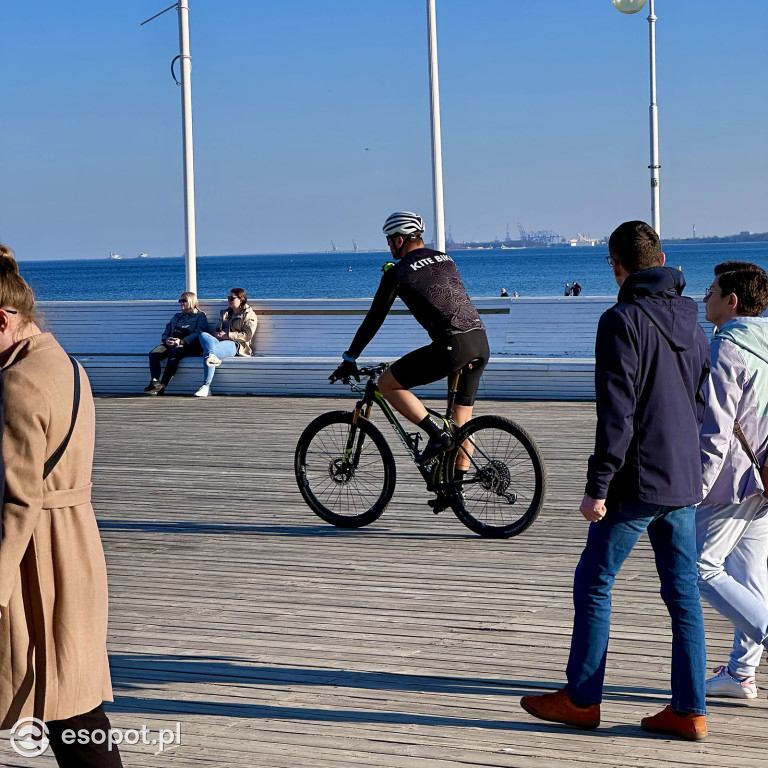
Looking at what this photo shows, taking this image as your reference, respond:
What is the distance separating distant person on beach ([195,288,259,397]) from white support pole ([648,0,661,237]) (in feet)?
36.3

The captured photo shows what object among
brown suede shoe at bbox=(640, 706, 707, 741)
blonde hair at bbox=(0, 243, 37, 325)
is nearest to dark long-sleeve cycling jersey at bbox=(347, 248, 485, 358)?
brown suede shoe at bbox=(640, 706, 707, 741)

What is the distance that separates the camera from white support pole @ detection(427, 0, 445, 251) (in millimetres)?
16359

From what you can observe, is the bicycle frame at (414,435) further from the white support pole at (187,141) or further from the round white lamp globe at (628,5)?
the round white lamp globe at (628,5)

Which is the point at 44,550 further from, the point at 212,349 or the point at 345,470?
the point at 212,349

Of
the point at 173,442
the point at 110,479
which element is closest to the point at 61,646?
the point at 110,479

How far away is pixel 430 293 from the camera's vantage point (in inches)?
274

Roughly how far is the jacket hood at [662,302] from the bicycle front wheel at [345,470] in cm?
354

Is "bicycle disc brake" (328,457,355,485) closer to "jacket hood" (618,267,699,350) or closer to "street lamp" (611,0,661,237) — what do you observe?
"jacket hood" (618,267,699,350)

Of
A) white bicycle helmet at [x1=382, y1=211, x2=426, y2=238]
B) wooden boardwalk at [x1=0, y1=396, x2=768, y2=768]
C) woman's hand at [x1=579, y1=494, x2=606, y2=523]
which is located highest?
white bicycle helmet at [x1=382, y1=211, x2=426, y2=238]

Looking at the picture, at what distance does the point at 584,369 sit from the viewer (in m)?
13.3

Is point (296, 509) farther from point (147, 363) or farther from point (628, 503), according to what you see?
point (147, 363)

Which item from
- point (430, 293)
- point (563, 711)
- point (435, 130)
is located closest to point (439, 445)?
point (430, 293)

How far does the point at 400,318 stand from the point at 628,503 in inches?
427

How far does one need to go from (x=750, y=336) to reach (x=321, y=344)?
1090 centimetres
